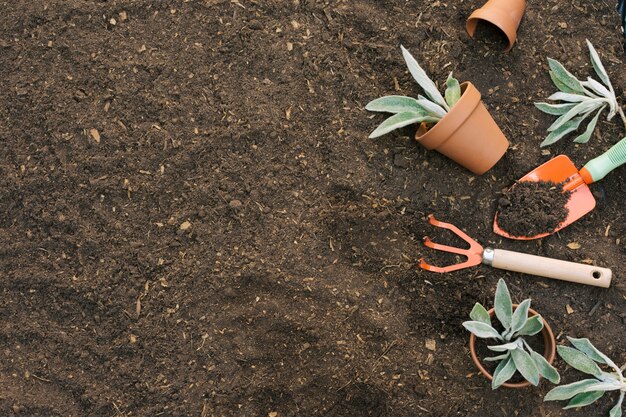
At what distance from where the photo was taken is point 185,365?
176 centimetres

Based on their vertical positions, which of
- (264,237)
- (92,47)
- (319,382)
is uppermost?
(92,47)

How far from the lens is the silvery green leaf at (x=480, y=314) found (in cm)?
166

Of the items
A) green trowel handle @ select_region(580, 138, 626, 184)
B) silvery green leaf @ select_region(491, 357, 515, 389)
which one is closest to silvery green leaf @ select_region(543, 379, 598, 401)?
silvery green leaf @ select_region(491, 357, 515, 389)

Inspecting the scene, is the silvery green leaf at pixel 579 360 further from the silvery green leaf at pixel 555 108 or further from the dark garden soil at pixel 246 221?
the silvery green leaf at pixel 555 108

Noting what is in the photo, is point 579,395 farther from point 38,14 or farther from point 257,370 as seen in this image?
point 38,14

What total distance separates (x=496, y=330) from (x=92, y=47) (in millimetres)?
1277

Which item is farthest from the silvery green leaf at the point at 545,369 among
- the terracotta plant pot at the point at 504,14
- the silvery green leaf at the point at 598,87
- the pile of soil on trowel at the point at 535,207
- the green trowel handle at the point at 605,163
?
the terracotta plant pot at the point at 504,14

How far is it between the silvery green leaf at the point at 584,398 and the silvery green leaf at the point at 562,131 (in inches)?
25.3

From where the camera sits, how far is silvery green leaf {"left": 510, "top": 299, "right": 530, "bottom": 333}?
5.34 ft

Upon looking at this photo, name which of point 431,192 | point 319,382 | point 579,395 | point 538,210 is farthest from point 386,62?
point 579,395

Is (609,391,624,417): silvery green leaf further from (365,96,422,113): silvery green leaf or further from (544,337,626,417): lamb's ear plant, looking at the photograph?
(365,96,422,113): silvery green leaf

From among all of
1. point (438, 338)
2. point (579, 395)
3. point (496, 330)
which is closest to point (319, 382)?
point (438, 338)

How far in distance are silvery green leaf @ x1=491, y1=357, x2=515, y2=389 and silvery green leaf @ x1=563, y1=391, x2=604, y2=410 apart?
189mm

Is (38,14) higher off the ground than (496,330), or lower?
higher
